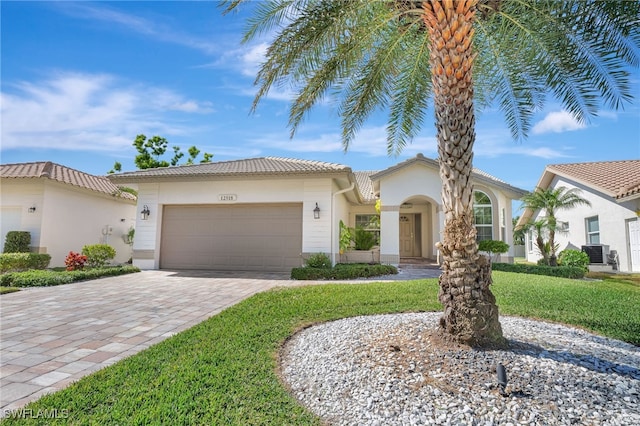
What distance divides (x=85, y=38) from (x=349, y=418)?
1103 centimetres

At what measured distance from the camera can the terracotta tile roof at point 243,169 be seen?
42.3 ft

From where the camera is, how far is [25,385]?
337cm

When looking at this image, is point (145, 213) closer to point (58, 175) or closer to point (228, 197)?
point (228, 197)

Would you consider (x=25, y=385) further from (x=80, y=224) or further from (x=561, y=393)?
(x=80, y=224)

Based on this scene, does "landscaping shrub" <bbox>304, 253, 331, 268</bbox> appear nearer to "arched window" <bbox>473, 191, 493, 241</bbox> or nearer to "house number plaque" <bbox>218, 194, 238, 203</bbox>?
"house number plaque" <bbox>218, 194, 238, 203</bbox>

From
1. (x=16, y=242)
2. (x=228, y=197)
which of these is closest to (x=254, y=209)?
(x=228, y=197)

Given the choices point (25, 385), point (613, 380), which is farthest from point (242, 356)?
point (613, 380)

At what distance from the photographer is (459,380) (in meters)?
3.25

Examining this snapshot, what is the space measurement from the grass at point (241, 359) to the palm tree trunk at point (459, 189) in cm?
→ 229

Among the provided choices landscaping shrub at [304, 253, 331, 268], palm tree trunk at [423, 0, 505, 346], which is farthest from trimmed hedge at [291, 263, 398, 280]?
palm tree trunk at [423, 0, 505, 346]

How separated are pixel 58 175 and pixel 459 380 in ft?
62.6

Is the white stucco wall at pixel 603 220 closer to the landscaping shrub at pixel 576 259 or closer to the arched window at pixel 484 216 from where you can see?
the landscaping shrub at pixel 576 259

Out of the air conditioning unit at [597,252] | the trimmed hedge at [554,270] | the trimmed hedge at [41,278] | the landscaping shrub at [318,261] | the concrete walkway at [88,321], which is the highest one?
Answer: the air conditioning unit at [597,252]

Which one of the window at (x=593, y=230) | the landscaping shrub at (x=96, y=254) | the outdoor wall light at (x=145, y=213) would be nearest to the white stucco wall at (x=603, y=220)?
the window at (x=593, y=230)
